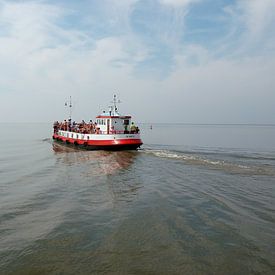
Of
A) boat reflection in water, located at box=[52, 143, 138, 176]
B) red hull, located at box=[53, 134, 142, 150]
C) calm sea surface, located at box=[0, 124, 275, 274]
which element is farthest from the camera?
red hull, located at box=[53, 134, 142, 150]

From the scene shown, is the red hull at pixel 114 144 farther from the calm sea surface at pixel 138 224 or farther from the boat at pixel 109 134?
the calm sea surface at pixel 138 224

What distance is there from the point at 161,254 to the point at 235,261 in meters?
1.75

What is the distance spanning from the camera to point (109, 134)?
31.1 metres

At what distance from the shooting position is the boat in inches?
1215

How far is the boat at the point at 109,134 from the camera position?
1215 inches

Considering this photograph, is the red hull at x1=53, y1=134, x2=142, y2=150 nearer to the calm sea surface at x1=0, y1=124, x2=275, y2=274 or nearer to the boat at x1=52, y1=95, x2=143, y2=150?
the boat at x1=52, y1=95, x2=143, y2=150

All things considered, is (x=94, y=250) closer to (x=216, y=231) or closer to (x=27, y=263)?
(x=27, y=263)

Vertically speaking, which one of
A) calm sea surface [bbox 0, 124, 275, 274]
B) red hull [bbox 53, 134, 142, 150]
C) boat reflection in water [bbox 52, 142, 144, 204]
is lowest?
calm sea surface [bbox 0, 124, 275, 274]

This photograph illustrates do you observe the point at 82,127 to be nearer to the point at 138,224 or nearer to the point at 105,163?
the point at 105,163

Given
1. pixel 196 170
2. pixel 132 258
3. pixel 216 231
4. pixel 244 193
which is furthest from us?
pixel 196 170

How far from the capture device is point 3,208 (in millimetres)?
11414

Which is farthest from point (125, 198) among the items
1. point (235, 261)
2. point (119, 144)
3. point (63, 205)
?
point (119, 144)

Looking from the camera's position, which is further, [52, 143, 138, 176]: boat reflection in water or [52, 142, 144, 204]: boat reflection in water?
[52, 143, 138, 176]: boat reflection in water

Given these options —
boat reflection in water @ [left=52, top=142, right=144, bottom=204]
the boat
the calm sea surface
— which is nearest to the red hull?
the boat
